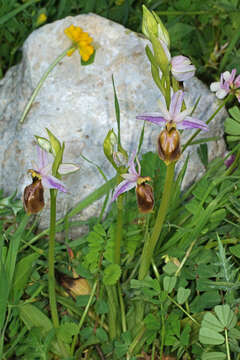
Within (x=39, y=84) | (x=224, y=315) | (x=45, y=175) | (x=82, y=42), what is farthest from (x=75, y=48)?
(x=224, y=315)

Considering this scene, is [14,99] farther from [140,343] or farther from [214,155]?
[140,343]

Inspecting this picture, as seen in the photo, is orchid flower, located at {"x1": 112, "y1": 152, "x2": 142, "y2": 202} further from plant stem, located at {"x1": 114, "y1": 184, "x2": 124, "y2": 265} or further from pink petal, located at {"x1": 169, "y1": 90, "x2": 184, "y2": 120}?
pink petal, located at {"x1": 169, "y1": 90, "x2": 184, "y2": 120}

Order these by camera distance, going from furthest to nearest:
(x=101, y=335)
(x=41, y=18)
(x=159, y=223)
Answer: (x=41, y=18) < (x=101, y=335) < (x=159, y=223)

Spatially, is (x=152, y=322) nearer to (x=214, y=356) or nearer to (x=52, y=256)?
(x=214, y=356)

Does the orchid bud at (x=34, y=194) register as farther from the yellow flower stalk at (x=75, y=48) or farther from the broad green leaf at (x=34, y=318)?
the yellow flower stalk at (x=75, y=48)

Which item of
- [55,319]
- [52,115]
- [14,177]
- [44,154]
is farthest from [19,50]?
[55,319]

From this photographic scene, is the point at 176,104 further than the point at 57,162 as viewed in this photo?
No
